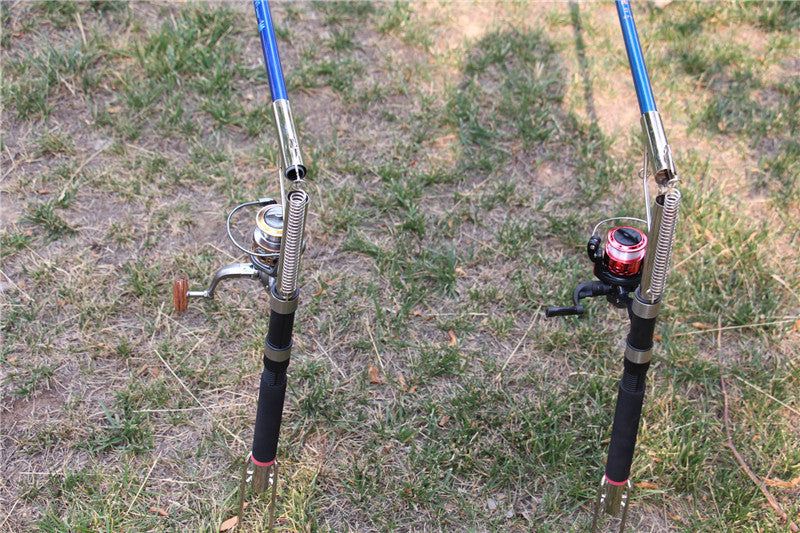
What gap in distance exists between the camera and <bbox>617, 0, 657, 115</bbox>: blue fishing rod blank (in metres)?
2.26

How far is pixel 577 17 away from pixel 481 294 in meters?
2.36

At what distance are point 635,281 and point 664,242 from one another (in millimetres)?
437

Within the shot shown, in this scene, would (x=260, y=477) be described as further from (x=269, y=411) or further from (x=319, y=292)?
(x=319, y=292)

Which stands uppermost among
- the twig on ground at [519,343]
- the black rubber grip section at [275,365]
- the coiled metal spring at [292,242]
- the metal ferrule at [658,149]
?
the metal ferrule at [658,149]

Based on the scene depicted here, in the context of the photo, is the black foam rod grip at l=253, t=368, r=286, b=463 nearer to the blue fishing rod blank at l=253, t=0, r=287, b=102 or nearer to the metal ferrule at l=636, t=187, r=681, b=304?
the blue fishing rod blank at l=253, t=0, r=287, b=102

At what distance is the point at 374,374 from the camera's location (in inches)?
115

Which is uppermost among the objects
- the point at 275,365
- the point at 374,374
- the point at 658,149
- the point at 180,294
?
the point at 658,149

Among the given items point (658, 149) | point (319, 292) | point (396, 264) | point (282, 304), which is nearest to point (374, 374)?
point (319, 292)

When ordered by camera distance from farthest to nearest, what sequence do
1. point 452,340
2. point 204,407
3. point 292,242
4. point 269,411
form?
point 452,340 → point 204,407 → point 269,411 → point 292,242

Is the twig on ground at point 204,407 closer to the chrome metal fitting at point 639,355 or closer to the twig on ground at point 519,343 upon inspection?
the twig on ground at point 519,343

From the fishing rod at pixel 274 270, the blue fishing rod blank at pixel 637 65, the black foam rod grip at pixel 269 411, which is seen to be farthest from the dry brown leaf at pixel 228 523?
the blue fishing rod blank at pixel 637 65

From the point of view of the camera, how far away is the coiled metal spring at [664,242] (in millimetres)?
1833

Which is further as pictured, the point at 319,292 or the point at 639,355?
the point at 319,292

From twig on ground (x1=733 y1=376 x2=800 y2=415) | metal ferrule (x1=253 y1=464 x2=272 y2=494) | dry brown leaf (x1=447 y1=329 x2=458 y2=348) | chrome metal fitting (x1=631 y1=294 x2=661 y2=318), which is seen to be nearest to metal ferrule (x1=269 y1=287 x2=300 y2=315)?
metal ferrule (x1=253 y1=464 x2=272 y2=494)
